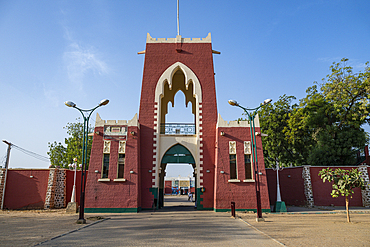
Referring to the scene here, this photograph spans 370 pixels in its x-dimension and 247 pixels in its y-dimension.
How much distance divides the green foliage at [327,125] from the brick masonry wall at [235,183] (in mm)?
10391

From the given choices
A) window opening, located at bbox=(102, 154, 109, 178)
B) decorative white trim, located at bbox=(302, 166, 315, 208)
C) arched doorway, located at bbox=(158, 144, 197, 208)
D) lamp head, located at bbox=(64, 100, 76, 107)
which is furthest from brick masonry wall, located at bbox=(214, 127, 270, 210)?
lamp head, located at bbox=(64, 100, 76, 107)

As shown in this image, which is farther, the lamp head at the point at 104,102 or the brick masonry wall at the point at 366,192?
the brick masonry wall at the point at 366,192

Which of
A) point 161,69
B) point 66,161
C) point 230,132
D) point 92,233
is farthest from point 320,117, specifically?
point 66,161

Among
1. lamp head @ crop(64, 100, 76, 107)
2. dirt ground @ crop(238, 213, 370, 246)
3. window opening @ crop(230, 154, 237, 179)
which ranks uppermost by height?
lamp head @ crop(64, 100, 76, 107)

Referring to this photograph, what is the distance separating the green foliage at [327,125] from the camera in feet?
78.8

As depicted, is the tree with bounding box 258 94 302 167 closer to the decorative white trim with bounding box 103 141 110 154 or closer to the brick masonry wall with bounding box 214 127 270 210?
the brick masonry wall with bounding box 214 127 270 210

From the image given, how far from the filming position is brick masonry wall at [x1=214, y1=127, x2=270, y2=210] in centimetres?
1717

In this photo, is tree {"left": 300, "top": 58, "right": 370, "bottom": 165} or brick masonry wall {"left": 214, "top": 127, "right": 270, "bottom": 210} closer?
brick masonry wall {"left": 214, "top": 127, "right": 270, "bottom": 210}

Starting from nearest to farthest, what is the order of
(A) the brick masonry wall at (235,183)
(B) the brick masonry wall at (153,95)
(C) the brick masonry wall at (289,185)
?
(A) the brick masonry wall at (235,183), (B) the brick masonry wall at (153,95), (C) the brick masonry wall at (289,185)

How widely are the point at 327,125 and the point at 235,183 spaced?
13205 millimetres

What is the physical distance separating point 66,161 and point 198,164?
26035 mm

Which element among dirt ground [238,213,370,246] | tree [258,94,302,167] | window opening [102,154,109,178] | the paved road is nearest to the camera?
the paved road

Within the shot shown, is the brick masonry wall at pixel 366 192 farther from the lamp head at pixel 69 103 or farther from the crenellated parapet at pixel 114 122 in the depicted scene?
the lamp head at pixel 69 103

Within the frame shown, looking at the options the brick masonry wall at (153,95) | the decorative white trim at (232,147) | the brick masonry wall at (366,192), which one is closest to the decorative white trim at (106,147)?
the brick masonry wall at (153,95)
